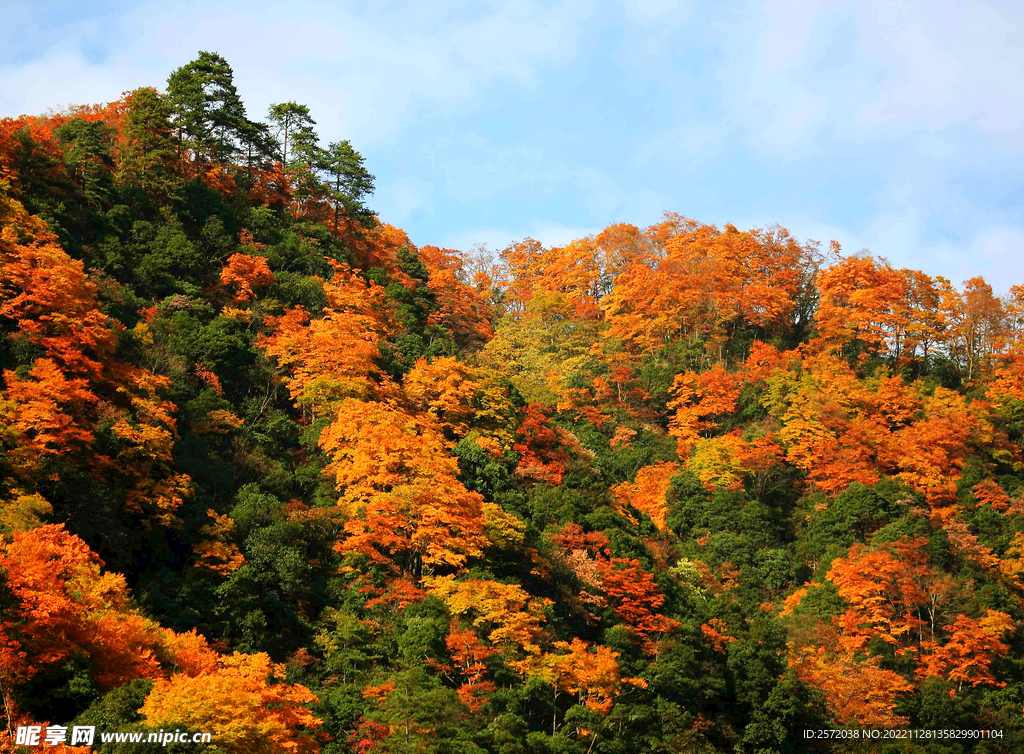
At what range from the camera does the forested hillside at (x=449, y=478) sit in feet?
91.4

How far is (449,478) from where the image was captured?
35.6 metres

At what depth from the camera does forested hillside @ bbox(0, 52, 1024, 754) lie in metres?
27.8

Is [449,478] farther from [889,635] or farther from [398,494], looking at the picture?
[889,635]

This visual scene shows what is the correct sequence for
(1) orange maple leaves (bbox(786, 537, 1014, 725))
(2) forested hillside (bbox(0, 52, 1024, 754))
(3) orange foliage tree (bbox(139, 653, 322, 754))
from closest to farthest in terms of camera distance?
(3) orange foliage tree (bbox(139, 653, 322, 754)) → (2) forested hillside (bbox(0, 52, 1024, 754)) → (1) orange maple leaves (bbox(786, 537, 1014, 725))

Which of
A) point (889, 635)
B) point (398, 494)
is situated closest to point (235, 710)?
point (398, 494)

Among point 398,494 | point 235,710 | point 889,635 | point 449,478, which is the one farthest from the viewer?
point 889,635

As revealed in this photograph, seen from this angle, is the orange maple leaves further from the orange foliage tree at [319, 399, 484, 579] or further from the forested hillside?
the orange foliage tree at [319, 399, 484, 579]

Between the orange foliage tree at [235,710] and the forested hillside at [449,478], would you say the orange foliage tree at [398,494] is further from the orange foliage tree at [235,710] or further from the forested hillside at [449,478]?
the orange foliage tree at [235,710]

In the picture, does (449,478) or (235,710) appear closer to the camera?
(235,710)

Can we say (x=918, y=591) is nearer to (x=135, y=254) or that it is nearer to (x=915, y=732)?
(x=915, y=732)

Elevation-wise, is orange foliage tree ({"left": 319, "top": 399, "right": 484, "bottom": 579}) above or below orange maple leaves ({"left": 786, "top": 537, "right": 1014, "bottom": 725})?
above

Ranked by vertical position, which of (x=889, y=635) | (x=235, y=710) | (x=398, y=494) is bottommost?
(x=235, y=710)

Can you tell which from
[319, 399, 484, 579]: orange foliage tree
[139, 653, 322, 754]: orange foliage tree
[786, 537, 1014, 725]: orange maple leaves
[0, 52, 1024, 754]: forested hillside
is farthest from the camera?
[786, 537, 1014, 725]: orange maple leaves

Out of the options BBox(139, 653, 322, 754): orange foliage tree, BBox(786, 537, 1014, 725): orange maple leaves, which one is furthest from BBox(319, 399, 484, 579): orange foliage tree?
BBox(786, 537, 1014, 725): orange maple leaves
